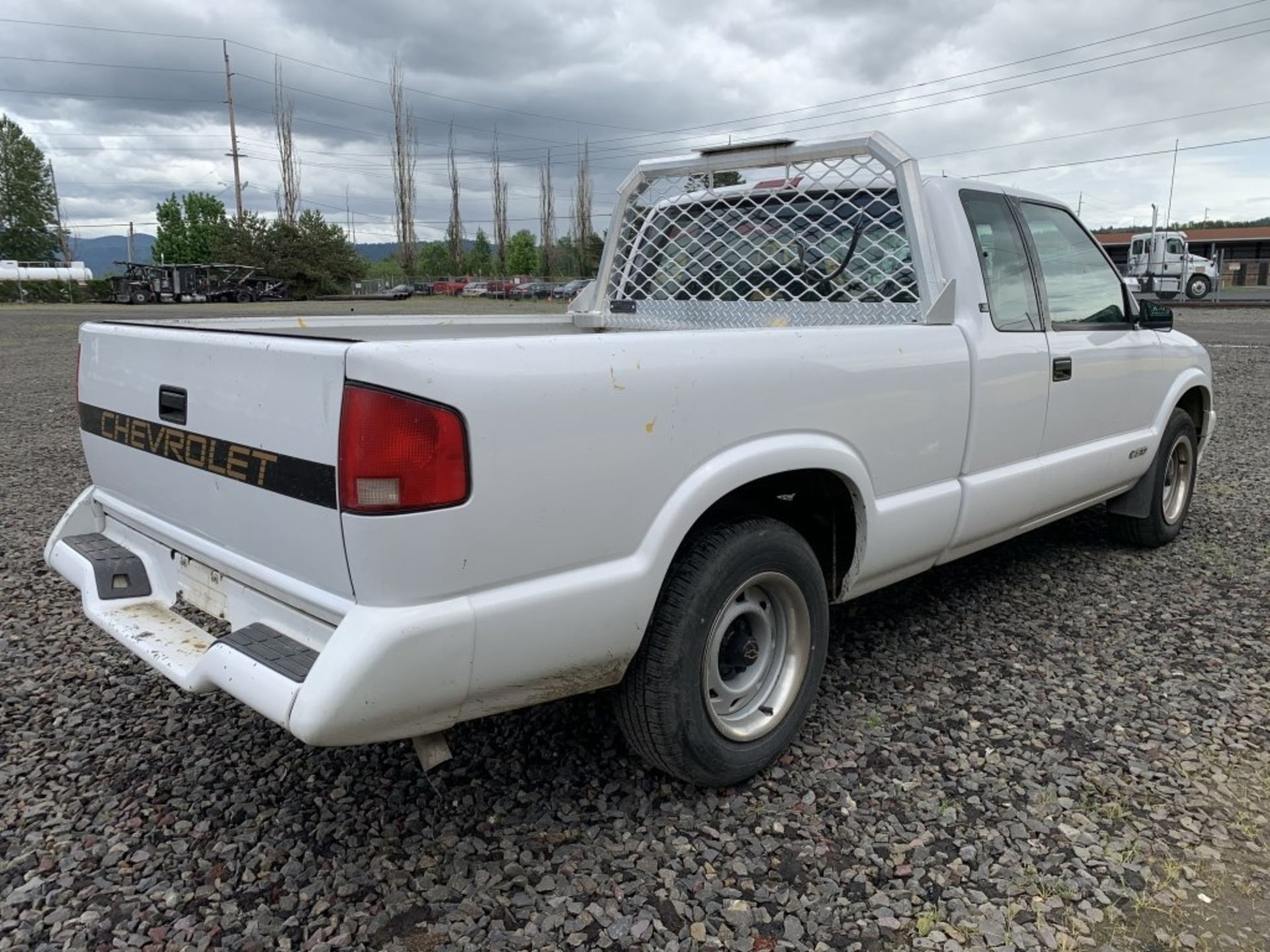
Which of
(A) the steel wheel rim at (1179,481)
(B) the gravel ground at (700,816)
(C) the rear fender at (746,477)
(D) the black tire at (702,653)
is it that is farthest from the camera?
(A) the steel wheel rim at (1179,481)

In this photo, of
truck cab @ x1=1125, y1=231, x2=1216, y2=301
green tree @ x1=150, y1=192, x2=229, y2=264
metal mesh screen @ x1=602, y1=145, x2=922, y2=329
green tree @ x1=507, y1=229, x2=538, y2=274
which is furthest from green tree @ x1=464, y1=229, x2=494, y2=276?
metal mesh screen @ x1=602, y1=145, x2=922, y2=329

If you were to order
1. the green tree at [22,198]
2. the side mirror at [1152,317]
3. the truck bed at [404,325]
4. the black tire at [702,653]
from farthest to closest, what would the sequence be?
the green tree at [22,198] < the side mirror at [1152,317] < the truck bed at [404,325] < the black tire at [702,653]

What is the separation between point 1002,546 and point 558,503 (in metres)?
3.90

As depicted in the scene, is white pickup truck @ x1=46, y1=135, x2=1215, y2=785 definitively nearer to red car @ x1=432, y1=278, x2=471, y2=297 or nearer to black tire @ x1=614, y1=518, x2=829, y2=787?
black tire @ x1=614, y1=518, x2=829, y2=787

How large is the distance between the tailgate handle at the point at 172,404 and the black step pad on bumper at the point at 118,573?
57 cm

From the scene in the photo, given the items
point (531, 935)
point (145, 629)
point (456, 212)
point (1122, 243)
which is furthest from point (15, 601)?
point (456, 212)

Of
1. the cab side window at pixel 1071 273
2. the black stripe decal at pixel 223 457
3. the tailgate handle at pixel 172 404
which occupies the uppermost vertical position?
the cab side window at pixel 1071 273

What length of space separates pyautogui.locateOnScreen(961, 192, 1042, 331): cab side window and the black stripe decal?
8.63ft

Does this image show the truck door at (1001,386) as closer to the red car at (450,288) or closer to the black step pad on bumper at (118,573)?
the black step pad on bumper at (118,573)

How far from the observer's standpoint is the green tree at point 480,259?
84500 mm

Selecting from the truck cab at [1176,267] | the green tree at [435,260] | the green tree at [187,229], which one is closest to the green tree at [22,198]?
the green tree at [187,229]

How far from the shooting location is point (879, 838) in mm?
2588

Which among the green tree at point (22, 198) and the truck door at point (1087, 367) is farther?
the green tree at point (22, 198)

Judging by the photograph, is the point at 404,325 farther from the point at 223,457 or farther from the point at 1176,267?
the point at 1176,267
